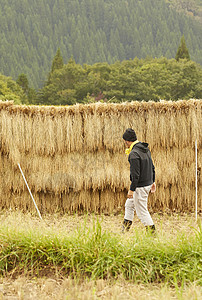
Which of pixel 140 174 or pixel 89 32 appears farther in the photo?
pixel 89 32

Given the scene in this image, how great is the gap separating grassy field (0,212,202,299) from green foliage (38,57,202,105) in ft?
133

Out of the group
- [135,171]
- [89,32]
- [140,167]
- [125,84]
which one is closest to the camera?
[135,171]

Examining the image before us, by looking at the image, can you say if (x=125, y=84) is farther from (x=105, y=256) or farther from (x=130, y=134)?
(x=105, y=256)

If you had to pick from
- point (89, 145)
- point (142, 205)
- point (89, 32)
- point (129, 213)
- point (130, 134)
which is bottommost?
point (129, 213)

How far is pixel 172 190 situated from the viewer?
775 cm

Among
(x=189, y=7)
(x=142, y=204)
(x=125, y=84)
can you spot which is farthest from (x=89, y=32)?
(x=142, y=204)

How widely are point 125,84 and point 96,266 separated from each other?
44703mm

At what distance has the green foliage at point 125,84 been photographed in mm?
46406

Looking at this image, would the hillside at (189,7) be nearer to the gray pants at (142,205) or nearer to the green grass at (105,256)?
the gray pants at (142,205)

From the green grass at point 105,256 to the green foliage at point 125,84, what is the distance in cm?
4048

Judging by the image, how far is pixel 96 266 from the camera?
3.70m

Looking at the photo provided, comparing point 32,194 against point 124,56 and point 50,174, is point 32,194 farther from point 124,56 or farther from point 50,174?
point 124,56

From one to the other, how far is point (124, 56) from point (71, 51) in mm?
18498

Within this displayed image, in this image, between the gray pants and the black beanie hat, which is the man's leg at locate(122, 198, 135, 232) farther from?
the black beanie hat
